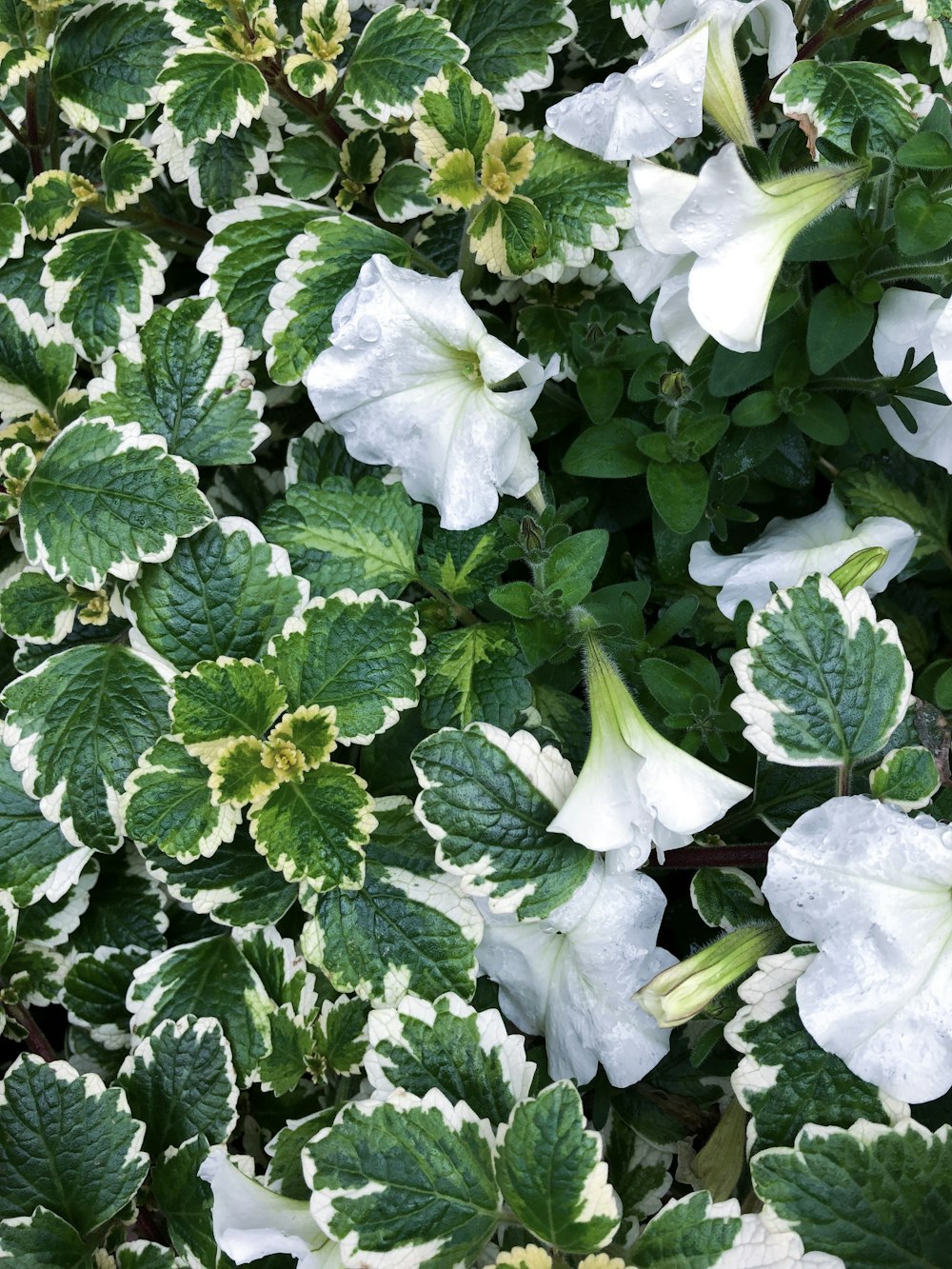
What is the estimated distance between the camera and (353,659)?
93 centimetres

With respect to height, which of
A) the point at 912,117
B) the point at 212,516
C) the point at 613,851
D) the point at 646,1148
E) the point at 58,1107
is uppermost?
the point at 912,117

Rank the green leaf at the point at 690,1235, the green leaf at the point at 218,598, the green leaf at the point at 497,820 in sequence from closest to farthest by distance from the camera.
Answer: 1. the green leaf at the point at 690,1235
2. the green leaf at the point at 497,820
3. the green leaf at the point at 218,598

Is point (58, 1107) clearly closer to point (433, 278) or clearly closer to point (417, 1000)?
point (417, 1000)

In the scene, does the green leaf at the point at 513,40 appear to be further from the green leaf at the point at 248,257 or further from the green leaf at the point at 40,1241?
the green leaf at the point at 40,1241

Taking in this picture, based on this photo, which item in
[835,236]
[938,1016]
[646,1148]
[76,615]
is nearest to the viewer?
[938,1016]

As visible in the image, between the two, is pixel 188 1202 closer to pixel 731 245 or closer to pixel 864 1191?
pixel 864 1191

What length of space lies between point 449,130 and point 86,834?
713mm

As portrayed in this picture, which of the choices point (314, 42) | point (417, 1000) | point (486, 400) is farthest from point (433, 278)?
point (417, 1000)

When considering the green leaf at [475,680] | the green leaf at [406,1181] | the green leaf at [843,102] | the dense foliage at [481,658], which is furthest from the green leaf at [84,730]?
the green leaf at [843,102]

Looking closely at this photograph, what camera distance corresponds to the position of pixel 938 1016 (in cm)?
78

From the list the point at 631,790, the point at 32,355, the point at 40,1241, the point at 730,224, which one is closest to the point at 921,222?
the point at 730,224

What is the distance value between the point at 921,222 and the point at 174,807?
30.0 inches

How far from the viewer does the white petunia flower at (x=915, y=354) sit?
2.99 feet

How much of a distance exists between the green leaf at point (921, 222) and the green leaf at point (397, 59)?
0.45m
